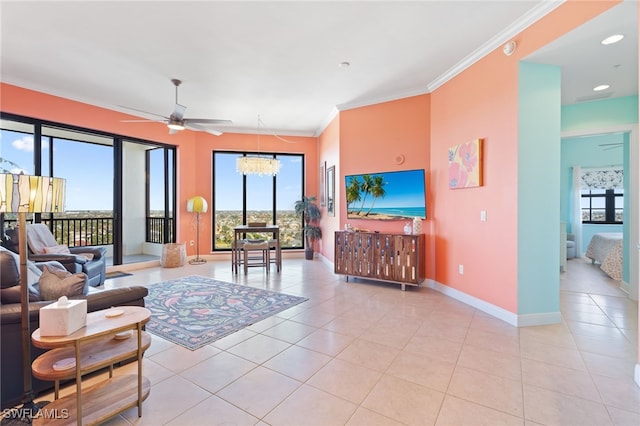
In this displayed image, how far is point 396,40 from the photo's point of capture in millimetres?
3230

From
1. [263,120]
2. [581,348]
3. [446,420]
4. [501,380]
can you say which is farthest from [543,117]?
[263,120]

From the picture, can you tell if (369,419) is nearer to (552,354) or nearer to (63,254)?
(552,354)

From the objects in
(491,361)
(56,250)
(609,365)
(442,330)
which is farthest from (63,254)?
(609,365)

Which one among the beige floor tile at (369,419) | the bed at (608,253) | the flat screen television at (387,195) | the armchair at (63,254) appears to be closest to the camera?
the beige floor tile at (369,419)

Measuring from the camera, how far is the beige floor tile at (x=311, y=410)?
67.7 inches

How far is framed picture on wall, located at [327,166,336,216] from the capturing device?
5.78 metres

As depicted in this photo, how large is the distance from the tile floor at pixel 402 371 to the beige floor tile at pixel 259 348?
0.01 m

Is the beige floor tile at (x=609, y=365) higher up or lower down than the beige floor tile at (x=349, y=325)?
lower down

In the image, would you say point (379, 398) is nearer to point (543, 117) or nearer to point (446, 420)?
point (446, 420)

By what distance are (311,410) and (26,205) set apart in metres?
2.08

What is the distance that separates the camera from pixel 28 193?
1632 millimetres

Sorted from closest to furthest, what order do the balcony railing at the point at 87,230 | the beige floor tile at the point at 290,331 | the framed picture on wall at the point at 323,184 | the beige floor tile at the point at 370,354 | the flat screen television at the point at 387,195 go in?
the beige floor tile at the point at 370,354
the beige floor tile at the point at 290,331
the flat screen television at the point at 387,195
the balcony railing at the point at 87,230
the framed picture on wall at the point at 323,184

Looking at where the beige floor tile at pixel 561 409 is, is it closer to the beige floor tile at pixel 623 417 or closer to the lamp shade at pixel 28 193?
the beige floor tile at pixel 623 417

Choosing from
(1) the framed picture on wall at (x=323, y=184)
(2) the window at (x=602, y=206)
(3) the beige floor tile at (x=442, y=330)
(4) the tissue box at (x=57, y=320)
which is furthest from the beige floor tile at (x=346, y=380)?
(2) the window at (x=602, y=206)
